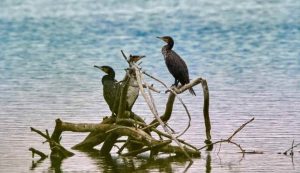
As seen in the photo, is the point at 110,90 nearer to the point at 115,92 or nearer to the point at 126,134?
the point at 115,92

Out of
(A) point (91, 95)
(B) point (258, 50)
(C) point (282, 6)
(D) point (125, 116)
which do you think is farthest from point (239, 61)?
(C) point (282, 6)

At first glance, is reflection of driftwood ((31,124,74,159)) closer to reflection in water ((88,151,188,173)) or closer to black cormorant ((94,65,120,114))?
reflection in water ((88,151,188,173))

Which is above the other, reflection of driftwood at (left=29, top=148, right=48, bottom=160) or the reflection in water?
reflection of driftwood at (left=29, top=148, right=48, bottom=160)

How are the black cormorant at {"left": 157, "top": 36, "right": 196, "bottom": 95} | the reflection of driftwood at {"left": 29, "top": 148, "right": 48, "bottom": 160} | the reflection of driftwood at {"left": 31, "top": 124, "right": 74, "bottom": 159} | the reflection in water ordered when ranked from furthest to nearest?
the black cormorant at {"left": 157, "top": 36, "right": 196, "bottom": 95}, the reflection of driftwood at {"left": 31, "top": 124, "right": 74, "bottom": 159}, the reflection of driftwood at {"left": 29, "top": 148, "right": 48, "bottom": 160}, the reflection in water

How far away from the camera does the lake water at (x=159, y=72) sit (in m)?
16.5

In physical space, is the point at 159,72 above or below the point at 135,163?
below

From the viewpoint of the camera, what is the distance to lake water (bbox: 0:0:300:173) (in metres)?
16.5

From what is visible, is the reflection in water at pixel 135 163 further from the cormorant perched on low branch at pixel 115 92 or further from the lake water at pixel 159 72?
the cormorant perched on low branch at pixel 115 92

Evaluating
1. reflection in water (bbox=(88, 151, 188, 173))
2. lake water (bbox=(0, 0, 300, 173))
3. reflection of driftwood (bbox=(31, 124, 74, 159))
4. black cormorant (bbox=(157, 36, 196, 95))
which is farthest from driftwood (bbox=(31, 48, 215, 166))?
black cormorant (bbox=(157, 36, 196, 95))

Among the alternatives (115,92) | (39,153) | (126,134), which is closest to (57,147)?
(39,153)

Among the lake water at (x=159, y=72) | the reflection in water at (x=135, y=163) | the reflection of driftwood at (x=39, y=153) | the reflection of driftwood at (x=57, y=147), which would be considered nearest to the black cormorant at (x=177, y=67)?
the lake water at (x=159, y=72)

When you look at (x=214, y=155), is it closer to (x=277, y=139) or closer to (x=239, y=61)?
(x=277, y=139)

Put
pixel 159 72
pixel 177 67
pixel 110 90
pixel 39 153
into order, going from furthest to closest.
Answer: pixel 159 72
pixel 177 67
pixel 110 90
pixel 39 153

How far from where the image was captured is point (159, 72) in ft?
93.8
